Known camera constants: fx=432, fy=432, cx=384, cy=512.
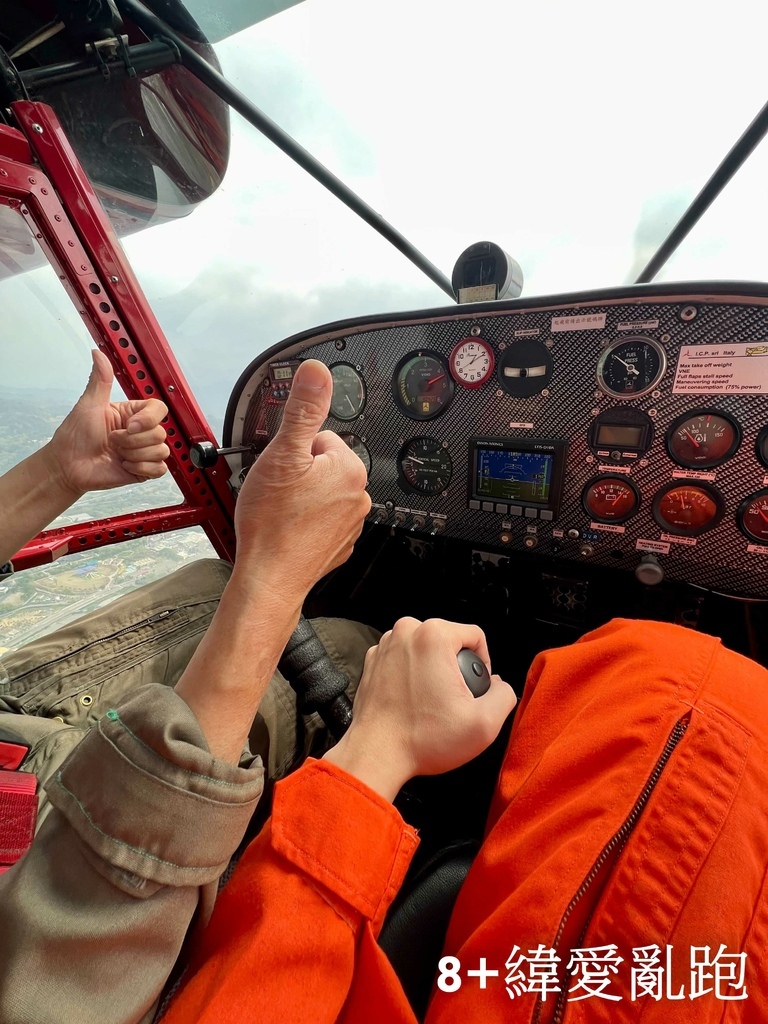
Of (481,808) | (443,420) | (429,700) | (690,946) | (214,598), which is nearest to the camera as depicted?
(690,946)

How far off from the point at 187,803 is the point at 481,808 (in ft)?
3.88

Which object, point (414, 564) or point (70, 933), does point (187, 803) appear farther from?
point (414, 564)

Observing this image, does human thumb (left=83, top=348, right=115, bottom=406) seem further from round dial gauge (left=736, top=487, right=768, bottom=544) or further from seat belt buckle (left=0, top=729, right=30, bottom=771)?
round dial gauge (left=736, top=487, right=768, bottom=544)

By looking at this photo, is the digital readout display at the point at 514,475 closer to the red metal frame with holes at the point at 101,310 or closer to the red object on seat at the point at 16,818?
the red metal frame with holes at the point at 101,310

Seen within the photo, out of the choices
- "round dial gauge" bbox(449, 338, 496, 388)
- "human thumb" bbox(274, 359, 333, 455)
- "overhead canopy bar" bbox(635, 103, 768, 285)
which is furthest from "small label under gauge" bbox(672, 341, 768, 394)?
"human thumb" bbox(274, 359, 333, 455)

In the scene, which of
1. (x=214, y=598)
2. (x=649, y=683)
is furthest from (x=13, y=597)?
(x=649, y=683)

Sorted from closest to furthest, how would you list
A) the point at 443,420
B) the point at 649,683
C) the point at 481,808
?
the point at 649,683 → the point at 481,808 → the point at 443,420

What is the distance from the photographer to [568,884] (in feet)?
1.49

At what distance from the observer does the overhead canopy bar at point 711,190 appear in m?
1.21

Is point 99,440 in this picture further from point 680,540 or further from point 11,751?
point 680,540

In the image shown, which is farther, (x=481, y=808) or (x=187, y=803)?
(x=481, y=808)

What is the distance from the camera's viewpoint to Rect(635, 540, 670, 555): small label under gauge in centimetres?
142

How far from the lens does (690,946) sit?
15.8 inches

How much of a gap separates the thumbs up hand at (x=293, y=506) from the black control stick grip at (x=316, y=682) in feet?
1.69
